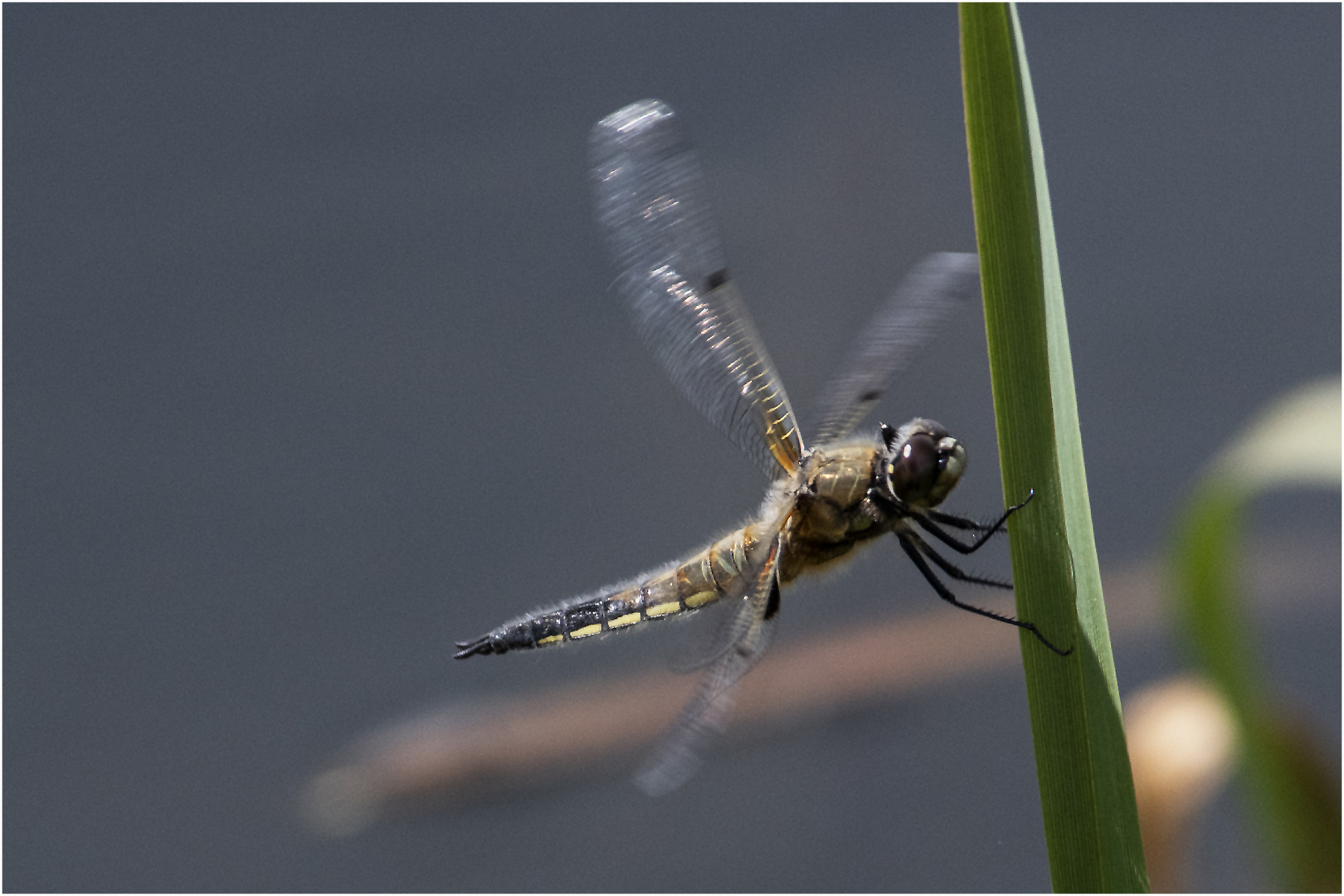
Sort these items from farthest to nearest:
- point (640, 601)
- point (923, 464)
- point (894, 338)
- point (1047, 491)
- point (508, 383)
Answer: point (508, 383) → point (640, 601) → point (894, 338) → point (923, 464) → point (1047, 491)

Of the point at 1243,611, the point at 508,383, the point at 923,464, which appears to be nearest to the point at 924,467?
the point at 923,464

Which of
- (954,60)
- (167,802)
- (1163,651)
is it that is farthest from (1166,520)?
(167,802)

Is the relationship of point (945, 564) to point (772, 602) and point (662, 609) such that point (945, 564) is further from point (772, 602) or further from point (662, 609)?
point (662, 609)

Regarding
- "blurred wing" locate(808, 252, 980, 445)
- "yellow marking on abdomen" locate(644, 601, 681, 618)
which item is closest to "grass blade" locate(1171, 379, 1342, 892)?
"blurred wing" locate(808, 252, 980, 445)

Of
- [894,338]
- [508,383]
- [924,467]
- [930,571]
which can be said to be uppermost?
[508,383]

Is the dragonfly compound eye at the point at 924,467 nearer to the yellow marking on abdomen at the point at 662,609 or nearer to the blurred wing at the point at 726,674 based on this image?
the blurred wing at the point at 726,674

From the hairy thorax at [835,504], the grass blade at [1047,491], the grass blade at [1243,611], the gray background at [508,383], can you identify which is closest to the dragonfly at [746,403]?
the hairy thorax at [835,504]

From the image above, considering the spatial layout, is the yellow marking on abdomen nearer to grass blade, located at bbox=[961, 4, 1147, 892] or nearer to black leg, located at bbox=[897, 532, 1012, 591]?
black leg, located at bbox=[897, 532, 1012, 591]

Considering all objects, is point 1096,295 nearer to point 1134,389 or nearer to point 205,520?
point 1134,389

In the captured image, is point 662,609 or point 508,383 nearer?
point 662,609
